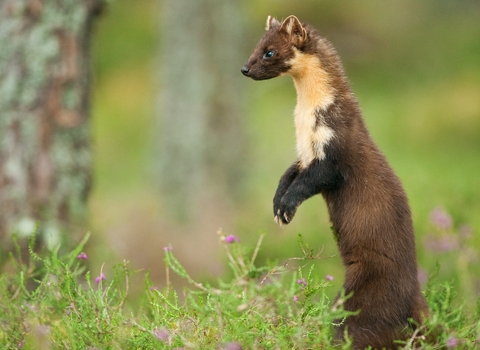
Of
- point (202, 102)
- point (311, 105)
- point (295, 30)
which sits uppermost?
point (295, 30)

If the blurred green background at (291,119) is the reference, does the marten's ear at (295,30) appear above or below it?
above

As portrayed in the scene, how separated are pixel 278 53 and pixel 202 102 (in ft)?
27.9

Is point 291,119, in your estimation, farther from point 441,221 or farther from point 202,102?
point 441,221

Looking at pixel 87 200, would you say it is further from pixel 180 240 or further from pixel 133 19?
pixel 133 19

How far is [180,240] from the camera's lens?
43.4 feet

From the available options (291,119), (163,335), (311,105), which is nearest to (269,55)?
(311,105)

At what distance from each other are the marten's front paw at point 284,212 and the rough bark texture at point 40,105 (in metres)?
2.90

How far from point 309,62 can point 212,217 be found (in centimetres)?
882

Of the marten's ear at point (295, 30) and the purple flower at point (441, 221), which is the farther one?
the purple flower at point (441, 221)

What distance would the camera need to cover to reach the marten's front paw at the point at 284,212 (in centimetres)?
436

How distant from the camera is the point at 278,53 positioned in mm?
4711

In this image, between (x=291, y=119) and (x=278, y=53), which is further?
(x=291, y=119)

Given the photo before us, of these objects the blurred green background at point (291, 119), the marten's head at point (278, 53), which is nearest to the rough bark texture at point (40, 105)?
the blurred green background at point (291, 119)

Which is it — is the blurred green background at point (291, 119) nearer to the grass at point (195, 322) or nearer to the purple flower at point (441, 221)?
the purple flower at point (441, 221)
